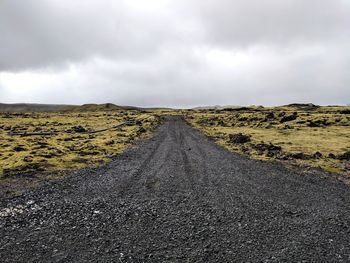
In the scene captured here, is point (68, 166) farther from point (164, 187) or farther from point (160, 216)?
point (160, 216)

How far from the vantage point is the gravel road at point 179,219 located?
10.4m

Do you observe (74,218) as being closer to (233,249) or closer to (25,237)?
(25,237)

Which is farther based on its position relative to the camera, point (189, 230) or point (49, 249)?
point (189, 230)

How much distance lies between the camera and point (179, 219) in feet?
43.7

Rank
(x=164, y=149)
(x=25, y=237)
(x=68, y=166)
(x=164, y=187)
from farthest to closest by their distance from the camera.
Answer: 1. (x=164, y=149)
2. (x=68, y=166)
3. (x=164, y=187)
4. (x=25, y=237)

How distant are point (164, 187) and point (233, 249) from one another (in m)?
7.96

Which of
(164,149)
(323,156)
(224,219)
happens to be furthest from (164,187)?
(323,156)

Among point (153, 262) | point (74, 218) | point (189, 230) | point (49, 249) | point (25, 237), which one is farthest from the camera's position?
point (74, 218)

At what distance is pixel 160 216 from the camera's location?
44.9ft

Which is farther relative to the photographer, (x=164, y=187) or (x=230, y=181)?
(x=230, y=181)

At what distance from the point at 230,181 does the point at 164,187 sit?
4284mm

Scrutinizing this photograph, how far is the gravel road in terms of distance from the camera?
411 inches

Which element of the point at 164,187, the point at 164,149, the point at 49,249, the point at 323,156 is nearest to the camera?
the point at 49,249

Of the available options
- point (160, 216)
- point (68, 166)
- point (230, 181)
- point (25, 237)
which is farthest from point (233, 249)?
point (68, 166)
